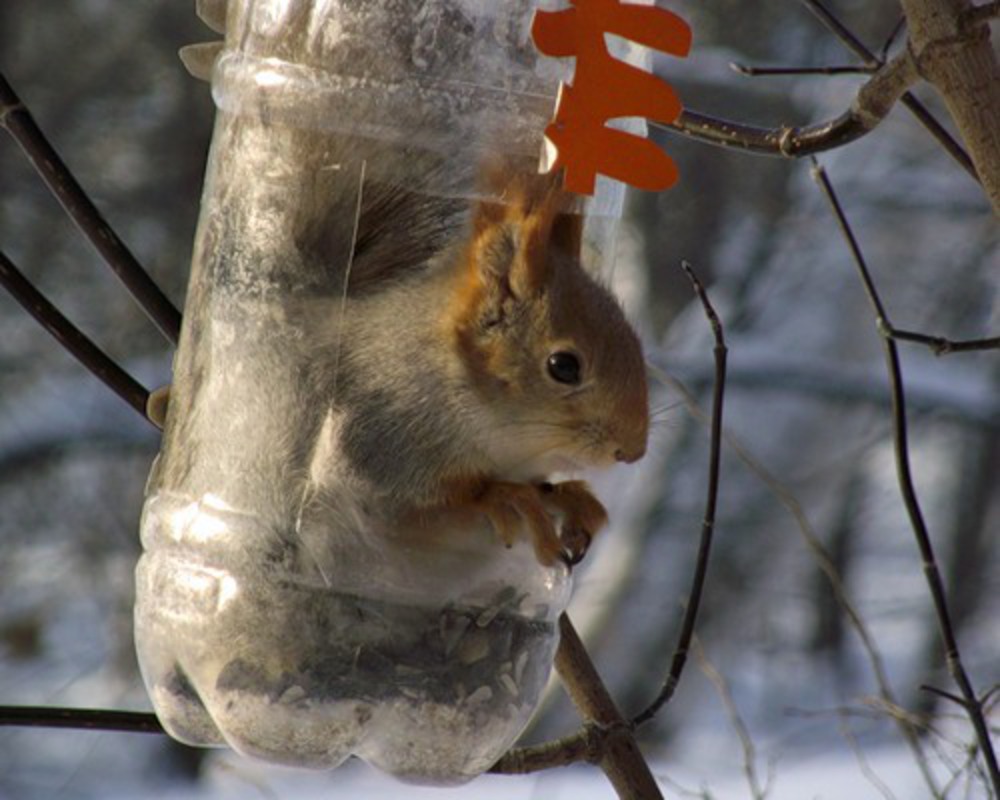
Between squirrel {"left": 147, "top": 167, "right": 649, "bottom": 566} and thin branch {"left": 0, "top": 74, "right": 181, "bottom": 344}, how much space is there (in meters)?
0.28

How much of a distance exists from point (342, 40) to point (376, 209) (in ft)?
0.34

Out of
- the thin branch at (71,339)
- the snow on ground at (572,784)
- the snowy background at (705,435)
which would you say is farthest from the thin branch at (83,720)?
the snowy background at (705,435)

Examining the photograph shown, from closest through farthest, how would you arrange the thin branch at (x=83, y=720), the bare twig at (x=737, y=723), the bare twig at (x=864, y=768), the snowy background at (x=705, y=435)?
1. the thin branch at (x=83, y=720)
2. the bare twig at (x=737, y=723)
3. the bare twig at (x=864, y=768)
4. the snowy background at (x=705, y=435)

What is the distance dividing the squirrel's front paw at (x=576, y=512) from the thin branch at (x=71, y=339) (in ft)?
1.09

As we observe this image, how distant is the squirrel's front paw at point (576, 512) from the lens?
2.68ft

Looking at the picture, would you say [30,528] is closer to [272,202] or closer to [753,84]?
[753,84]

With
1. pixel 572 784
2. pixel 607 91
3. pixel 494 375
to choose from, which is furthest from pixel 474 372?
pixel 572 784

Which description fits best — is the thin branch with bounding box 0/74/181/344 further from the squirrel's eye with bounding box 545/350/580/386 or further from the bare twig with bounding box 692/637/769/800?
the bare twig with bounding box 692/637/769/800

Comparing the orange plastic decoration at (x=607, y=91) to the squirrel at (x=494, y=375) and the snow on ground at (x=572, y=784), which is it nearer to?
the squirrel at (x=494, y=375)

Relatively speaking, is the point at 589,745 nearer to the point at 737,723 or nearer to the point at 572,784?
the point at 737,723

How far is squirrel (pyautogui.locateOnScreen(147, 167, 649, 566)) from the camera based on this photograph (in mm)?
769

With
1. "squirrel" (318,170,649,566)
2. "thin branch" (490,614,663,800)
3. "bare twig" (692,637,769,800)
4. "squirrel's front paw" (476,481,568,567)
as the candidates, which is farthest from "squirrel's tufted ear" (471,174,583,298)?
"bare twig" (692,637,769,800)

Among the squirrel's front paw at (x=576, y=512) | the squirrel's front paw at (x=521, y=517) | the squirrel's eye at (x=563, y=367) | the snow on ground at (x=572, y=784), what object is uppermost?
the squirrel's eye at (x=563, y=367)

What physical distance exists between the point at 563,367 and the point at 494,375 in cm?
3
